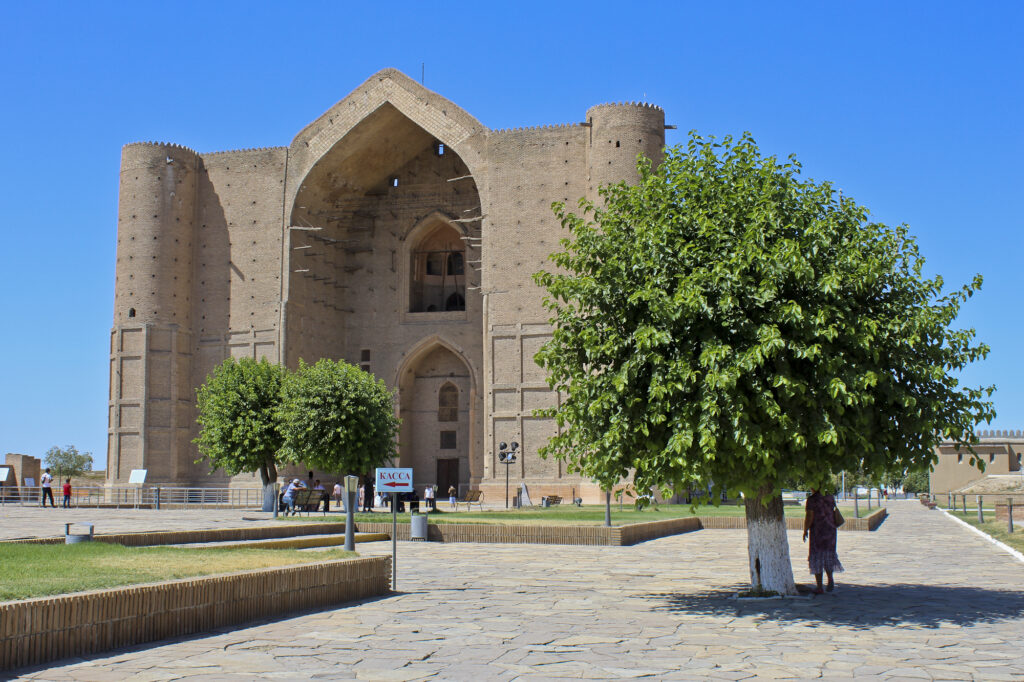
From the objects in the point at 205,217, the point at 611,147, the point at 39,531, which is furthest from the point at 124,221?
the point at 39,531

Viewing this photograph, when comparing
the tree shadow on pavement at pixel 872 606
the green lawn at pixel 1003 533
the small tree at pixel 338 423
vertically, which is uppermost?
the small tree at pixel 338 423

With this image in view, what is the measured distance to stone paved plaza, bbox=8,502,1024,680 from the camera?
21.5 feet

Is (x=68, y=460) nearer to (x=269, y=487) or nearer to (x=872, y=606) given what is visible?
(x=269, y=487)

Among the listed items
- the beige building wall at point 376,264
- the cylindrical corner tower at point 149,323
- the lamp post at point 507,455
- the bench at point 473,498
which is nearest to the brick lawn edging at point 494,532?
the lamp post at point 507,455

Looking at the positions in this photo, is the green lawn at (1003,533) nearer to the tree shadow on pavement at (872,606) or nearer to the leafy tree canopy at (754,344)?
the tree shadow on pavement at (872,606)

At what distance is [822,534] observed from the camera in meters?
10.8

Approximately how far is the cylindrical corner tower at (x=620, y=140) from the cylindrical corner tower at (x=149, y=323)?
54.1 ft

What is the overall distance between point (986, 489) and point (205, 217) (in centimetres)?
3019

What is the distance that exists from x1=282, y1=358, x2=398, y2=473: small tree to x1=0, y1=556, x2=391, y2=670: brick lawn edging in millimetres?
18487

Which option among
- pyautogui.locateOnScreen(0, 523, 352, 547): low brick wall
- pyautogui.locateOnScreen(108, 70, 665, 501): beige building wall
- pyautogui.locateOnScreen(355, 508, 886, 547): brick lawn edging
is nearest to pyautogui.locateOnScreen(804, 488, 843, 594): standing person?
pyautogui.locateOnScreen(355, 508, 886, 547): brick lawn edging

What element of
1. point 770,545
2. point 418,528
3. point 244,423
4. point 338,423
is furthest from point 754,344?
point 244,423

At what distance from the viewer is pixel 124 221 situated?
40.9 m

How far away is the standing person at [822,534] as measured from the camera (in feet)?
35.0

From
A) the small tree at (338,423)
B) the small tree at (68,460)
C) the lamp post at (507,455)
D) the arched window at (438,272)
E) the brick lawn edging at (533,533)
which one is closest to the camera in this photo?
the brick lawn edging at (533,533)
